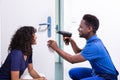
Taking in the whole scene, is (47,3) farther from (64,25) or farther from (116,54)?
(116,54)

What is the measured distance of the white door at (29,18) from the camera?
7.63ft

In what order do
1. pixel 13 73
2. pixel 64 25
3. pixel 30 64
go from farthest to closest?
pixel 64 25
pixel 30 64
pixel 13 73

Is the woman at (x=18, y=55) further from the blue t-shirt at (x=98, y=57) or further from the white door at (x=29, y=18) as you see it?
the blue t-shirt at (x=98, y=57)

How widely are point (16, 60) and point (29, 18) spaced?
2.16 feet

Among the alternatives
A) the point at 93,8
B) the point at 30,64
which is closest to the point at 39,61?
the point at 30,64

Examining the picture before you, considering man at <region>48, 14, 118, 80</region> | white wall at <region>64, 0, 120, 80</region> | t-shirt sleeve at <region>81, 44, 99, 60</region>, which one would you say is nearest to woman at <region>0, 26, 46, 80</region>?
man at <region>48, 14, 118, 80</region>

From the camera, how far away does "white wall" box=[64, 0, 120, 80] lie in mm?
2762

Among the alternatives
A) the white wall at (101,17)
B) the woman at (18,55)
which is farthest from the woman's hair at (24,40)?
the white wall at (101,17)

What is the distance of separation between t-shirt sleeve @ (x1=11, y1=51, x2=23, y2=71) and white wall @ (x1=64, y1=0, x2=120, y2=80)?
3.44ft

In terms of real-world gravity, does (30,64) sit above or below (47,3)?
below

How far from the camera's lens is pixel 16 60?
1.82m

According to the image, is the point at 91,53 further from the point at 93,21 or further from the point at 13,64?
the point at 13,64

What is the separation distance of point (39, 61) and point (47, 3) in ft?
2.02

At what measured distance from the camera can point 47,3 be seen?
232cm
